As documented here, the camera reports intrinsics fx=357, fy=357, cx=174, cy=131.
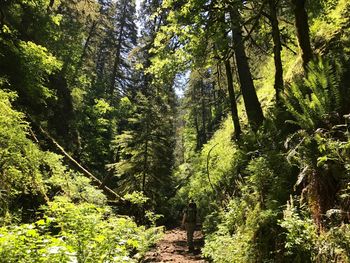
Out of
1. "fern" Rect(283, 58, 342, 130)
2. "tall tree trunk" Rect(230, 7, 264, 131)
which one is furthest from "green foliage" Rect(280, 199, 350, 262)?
"tall tree trunk" Rect(230, 7, 264, 131)

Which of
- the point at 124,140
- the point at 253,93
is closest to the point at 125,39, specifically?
the point at 124,140

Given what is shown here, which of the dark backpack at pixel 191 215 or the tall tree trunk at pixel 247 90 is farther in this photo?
the dark backpack at pixel 191 215

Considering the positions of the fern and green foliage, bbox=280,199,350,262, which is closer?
green foliage, bbox=280,199,350,262

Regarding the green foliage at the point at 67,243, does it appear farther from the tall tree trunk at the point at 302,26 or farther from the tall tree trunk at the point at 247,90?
the tall tree trunk at the point at 247,90

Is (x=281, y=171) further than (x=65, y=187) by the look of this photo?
No

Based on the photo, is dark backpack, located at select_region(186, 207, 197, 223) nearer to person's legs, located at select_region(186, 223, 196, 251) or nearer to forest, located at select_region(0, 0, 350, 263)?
person's legs, located at select_region(186, 223, 196, 251)

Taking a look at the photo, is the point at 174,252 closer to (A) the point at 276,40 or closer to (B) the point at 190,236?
(B) the point at 190,236

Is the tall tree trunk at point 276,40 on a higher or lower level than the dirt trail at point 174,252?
higher

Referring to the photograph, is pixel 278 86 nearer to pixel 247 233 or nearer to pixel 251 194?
pixel 251 194

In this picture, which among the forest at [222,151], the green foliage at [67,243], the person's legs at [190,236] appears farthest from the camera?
the person's legs at [190,236]

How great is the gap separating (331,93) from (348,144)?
170 centimetres

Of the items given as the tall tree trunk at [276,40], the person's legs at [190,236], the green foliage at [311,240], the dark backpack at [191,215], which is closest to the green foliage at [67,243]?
the green foliage at [311,240]

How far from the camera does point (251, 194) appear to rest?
24.3ft

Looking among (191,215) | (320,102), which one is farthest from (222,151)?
(320,102)
